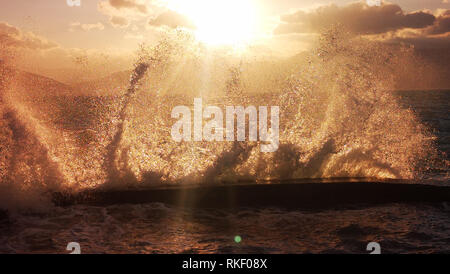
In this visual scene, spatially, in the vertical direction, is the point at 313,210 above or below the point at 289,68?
below

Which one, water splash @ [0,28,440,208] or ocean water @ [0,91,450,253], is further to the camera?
water splash @ [0,28,440,208]

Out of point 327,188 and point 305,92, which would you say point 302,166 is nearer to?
point 327,188

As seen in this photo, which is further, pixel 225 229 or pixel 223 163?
pixel 223 163

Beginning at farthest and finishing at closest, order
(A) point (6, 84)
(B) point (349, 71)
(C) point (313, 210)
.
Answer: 1. (B) point (349, 71)
2. (A) point (6, 84)
3. (C) point (313, 210)

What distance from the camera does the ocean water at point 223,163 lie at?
18.1ft

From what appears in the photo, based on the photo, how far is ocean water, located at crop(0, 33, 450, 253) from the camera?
5.53 m

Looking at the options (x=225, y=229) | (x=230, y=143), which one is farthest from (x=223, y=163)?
(x=225, y=229)

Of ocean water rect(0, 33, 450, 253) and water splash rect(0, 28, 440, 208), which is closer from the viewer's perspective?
ocean water rect(0, 33, 450, 253)

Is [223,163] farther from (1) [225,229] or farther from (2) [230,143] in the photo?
(1) [225,229]

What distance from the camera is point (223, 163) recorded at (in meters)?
9.32
